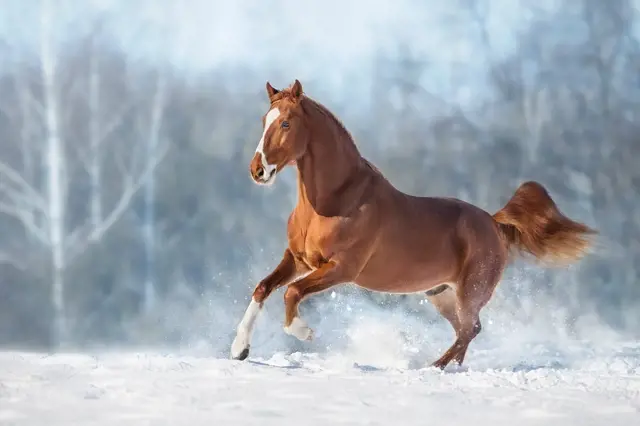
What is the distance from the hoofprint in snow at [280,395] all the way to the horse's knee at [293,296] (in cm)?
37

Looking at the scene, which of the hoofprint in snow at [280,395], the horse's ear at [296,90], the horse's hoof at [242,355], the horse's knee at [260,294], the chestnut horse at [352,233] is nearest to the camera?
the hoofprint in snow at [280,395]

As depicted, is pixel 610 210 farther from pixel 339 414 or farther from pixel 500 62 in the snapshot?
pixel 339 414

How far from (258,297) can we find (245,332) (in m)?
0.23

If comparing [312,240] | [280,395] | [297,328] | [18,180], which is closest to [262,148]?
[312,240]

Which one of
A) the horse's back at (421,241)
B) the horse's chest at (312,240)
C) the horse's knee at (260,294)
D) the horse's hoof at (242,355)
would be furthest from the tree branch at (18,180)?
the horse's hoof at (242,355)

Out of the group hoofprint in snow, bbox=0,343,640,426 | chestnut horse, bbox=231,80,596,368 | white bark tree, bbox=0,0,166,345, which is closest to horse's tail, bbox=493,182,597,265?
chestnut horse, bbox=231,80,596,368

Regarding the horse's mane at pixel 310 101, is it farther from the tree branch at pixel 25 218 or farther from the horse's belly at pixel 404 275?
the tree branch at pixel 25 218

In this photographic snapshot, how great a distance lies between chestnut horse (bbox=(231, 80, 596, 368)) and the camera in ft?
14.9

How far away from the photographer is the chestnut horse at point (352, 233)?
4555 millimetres

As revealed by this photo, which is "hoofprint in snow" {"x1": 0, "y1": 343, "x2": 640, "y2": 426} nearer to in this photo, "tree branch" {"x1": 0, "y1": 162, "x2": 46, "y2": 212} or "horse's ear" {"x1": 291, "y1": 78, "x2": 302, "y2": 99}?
"horse's ear" {"x1": 291, "y1": 78, "x2": 302, "y2": 99}

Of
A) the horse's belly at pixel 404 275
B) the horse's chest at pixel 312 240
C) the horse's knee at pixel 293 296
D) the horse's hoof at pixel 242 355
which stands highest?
the horse's chest at pixel 312 240

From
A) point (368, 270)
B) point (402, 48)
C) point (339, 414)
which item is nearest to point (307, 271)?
point (368, 270)

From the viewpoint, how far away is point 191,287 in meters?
12.8

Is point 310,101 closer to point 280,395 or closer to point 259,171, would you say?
point 259,171
